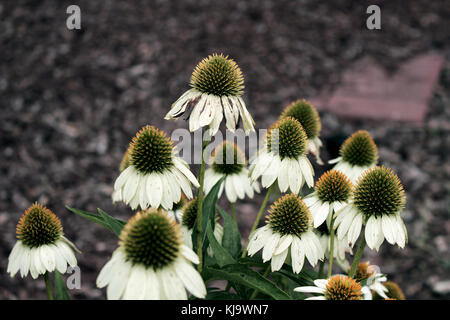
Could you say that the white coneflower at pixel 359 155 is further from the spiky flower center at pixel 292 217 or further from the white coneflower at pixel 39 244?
the white coneflower at pixel 39 244

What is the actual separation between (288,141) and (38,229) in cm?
99

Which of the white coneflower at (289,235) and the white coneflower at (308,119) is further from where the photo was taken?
the white coneflower at (308,119)

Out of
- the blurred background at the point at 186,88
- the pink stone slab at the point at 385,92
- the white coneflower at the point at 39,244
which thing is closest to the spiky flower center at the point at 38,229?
the white coneflower at the point at 39,244

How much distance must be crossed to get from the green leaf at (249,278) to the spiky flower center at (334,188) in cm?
43

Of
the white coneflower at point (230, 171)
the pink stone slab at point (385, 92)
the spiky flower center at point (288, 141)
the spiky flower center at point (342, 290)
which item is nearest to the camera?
the spiky flower center at point (342, 290)

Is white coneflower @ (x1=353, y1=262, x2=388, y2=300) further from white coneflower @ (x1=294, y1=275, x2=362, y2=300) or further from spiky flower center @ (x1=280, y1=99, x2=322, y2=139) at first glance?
spiky flower center @ (x1=280, y1=99, x2=322, y2=139)

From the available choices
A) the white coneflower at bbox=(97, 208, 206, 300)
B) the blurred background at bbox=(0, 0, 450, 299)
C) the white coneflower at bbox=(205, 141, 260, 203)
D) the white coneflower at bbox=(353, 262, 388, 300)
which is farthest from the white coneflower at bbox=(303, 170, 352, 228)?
the blurred background at bbox=(0, 0, 450, 299)

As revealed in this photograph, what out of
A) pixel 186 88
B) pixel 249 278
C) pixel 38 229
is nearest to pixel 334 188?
pixel 249 278

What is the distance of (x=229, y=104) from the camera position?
150 centimetres

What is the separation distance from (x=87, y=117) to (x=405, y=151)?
322 centimetres

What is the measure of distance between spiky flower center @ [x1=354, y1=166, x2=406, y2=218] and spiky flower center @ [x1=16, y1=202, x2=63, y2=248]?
1110 mm

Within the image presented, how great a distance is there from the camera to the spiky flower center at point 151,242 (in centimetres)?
113

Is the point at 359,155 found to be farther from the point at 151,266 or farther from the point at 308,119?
the point at 151,266

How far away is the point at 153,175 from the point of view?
4.71 feet
